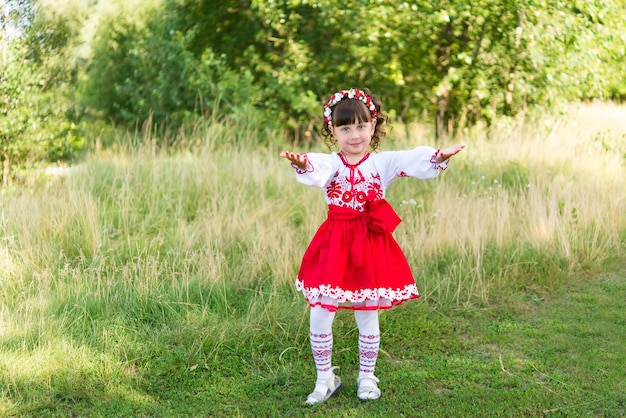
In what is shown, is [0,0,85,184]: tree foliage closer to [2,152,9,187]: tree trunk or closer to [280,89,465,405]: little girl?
[2,152,9,187]: tree trunk

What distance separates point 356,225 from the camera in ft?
12.1

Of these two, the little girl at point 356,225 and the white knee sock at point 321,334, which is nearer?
the little girl at point 356,225

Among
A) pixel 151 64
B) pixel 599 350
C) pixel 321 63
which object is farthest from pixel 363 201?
pixel 151 64

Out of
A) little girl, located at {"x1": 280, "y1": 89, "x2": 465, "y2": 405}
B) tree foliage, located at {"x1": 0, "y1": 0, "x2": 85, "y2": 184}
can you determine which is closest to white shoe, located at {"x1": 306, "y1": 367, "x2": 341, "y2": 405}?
little girl, located at {"x1": 280, "y1": 89, "x2": 465, "y2": 405}

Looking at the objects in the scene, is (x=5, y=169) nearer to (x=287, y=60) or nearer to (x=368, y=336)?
(x=287, y=60)

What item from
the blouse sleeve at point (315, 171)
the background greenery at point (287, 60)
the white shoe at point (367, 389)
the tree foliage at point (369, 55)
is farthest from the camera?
the tree foliage at point (369, 55)

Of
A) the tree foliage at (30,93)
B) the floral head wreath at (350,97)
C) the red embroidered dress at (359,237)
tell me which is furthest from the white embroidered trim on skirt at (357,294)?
the tree foliage at (30,93)

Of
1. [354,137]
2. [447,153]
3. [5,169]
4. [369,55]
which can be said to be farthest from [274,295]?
[369,55]

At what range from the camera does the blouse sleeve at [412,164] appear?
12.0 ft

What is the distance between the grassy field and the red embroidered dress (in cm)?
65

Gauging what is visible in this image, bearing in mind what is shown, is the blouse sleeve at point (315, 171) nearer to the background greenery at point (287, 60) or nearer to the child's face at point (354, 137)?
the child's face at point (354, 137)

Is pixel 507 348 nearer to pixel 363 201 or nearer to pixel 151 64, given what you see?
pixel 363 201

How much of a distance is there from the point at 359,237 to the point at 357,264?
0.47 feet

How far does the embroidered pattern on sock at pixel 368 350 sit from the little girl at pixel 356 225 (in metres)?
0.02
